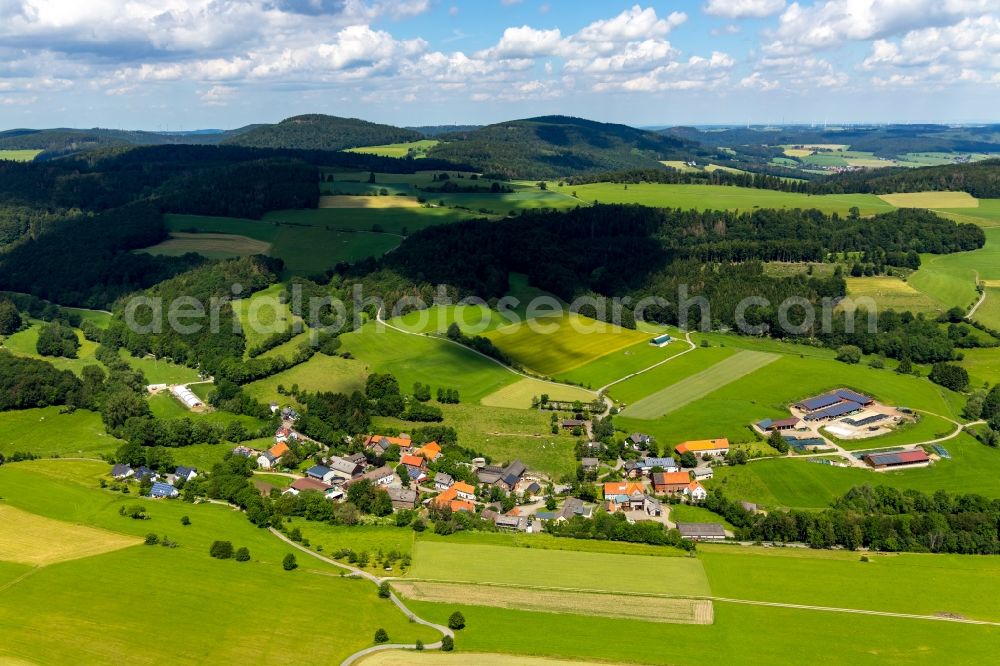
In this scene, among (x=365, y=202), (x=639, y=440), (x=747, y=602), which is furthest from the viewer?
→ (x=365, y=202)

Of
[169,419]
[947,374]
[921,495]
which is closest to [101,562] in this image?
[169,419]

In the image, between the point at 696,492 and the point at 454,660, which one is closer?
the point at 454,660

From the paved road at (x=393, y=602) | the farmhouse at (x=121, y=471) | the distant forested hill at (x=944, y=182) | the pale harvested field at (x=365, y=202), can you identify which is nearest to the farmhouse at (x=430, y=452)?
the paved road at (x=393, y=602)

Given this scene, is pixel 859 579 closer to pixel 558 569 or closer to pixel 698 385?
pixel 558 569

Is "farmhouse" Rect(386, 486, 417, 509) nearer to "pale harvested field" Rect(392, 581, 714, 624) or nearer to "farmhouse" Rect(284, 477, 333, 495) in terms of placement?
"farmhouse" Rect(284, 477, 333, 495)

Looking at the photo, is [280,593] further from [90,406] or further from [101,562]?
[90,406]

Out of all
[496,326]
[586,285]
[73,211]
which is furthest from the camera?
[73,211]

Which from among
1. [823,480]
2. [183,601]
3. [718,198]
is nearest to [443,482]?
[183,601]

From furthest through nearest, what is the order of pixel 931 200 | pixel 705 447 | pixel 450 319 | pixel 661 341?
pixel 931 200 → pixel 450 319 → pixel 661 341 → pixel 705 447
